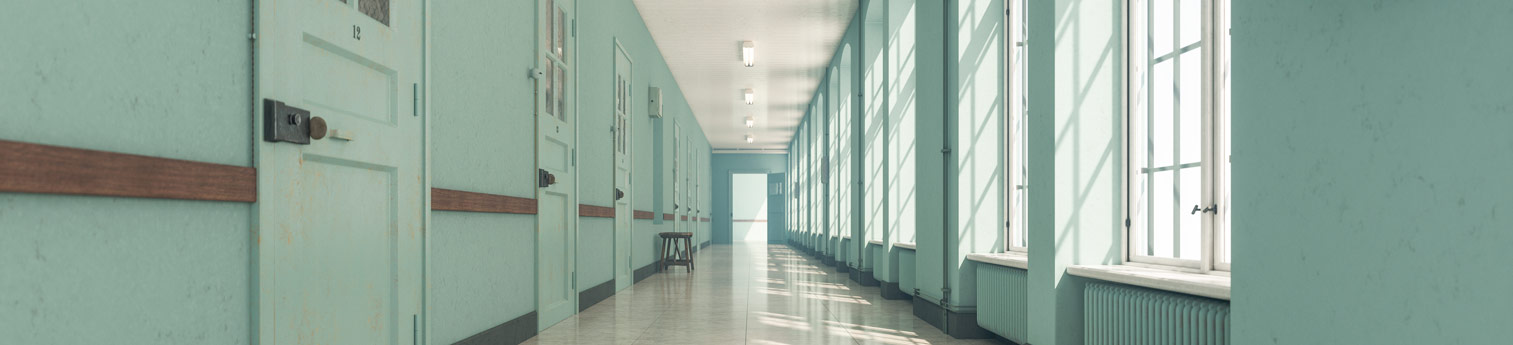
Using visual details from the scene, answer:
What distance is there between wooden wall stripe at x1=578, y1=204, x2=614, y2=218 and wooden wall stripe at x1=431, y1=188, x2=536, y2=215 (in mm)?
1279

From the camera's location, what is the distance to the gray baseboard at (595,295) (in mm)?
5816

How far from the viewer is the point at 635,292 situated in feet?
24.0

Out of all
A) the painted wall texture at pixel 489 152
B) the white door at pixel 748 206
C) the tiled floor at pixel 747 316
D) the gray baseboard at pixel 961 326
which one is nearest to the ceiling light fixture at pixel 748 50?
the tiled floor at pixel 747 316

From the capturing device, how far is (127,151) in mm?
1673

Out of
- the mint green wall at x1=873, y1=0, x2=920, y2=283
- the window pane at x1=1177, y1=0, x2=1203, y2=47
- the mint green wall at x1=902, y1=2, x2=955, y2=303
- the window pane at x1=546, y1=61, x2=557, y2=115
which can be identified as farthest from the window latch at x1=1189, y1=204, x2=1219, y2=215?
the mint green wall at x1=873, y1=0, x2=920, y2=283

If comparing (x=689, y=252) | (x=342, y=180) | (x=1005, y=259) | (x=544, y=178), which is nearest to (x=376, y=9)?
(x=342, y=180)

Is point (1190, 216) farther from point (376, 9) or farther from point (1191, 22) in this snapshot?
point (376, 9)

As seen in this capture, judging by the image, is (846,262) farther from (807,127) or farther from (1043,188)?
(1043,188)

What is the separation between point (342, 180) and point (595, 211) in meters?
Result: 3.79

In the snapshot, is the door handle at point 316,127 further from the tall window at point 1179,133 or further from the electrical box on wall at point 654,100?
the electrical box on wall at point 654,100

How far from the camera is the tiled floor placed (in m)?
4.50

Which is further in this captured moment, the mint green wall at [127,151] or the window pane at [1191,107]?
the window pane at [1191,107]
